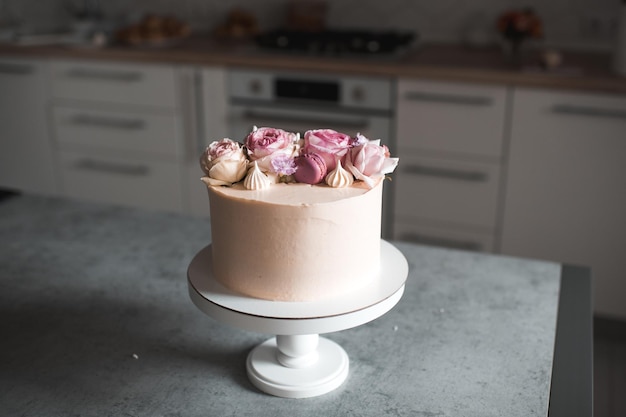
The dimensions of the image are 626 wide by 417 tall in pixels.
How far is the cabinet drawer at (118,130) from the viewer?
3277mm

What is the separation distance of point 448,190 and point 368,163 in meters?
1.87

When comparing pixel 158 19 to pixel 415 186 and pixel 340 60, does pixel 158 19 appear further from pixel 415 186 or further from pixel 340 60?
pixel 415 186

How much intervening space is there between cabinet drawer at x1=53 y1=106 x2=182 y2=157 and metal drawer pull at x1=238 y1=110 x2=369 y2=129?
39 centimetres

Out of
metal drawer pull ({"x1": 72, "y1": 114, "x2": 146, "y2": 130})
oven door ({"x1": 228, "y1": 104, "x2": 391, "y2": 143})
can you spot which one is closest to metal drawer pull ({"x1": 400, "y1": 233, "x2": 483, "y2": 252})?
oven door ({"x1": 228, "y1": 104, "x2": 391, "y2": 143})

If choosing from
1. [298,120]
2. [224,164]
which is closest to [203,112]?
[298,120]

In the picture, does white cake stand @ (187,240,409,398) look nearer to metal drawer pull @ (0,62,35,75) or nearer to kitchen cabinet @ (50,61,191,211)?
kitchen cabinet @ (50,61,191,211)

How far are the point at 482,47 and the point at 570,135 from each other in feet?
2.52

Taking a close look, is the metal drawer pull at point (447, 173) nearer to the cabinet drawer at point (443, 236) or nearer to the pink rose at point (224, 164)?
the cabinet drawer at point (443, 236)

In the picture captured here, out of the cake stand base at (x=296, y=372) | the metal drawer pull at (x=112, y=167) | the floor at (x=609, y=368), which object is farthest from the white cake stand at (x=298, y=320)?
the metal drawer pull at (x=112, y=167)

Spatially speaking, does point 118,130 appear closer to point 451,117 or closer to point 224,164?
point 451,117

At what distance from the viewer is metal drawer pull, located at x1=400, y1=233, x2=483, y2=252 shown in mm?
2936

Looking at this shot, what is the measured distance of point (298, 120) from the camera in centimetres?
Answer: 304

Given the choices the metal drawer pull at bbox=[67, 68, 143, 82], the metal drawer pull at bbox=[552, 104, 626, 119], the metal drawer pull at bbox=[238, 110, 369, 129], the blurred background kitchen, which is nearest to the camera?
the metal drawer pull at bbox=[552, 104, 626, 119]

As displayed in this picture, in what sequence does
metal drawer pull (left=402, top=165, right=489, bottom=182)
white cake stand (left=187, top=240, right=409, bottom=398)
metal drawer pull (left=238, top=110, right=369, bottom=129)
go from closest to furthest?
white cake stand (left=187, top=240, right=409, bottom=398) → metal drawer pull (left=402, top=165, right=489, bottom=182) → metal drawer pull (left=238, top=110, right=369, bottom=129)
